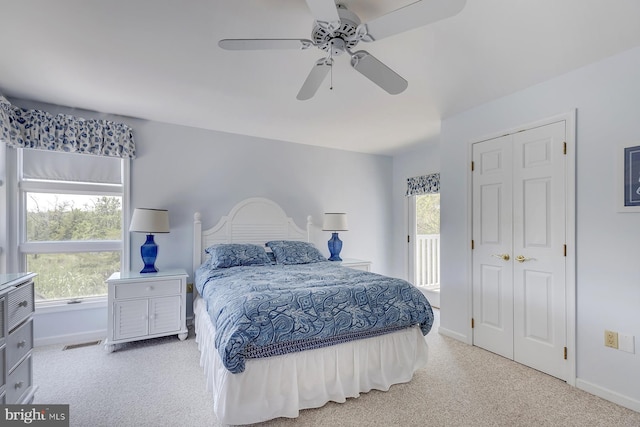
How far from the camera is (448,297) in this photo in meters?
3.51

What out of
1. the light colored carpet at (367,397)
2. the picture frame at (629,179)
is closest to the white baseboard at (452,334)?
the light colored carpet at (367,397)

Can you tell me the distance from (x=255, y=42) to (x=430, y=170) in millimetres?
3725

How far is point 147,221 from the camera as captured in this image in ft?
10.5

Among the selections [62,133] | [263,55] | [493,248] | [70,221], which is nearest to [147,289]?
[70,221]

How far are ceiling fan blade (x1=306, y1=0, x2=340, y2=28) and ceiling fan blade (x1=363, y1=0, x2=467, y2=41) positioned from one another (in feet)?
0.64

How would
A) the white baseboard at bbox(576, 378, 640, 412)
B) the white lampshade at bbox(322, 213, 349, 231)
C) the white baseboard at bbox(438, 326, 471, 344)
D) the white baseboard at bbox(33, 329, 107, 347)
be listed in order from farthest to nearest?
the white lampshade at bbox(322, 213, 349, 231)
the white baseboard at bbox(438, 326, 471, 344)
the white baseboard at bbox(33, 329, 107, 347)
the white baseboard at bbox(576, 378, 640, 412)

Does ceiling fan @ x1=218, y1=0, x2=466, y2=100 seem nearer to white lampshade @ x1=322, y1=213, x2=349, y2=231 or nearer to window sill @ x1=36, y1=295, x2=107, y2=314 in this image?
white lampshade @ x1=322, y1=213, x2=349, y2=231

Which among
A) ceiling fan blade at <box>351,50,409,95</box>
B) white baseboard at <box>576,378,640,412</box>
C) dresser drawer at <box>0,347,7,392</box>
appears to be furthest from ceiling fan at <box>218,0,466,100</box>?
white baseboard at <box>576,378,640,412</box>

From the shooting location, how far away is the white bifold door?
8.34ft

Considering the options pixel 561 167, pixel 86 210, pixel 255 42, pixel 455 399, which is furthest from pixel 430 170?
pixel 86 210

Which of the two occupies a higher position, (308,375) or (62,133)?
(62,133)

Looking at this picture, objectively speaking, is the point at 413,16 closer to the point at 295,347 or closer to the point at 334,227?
the point at 295,347

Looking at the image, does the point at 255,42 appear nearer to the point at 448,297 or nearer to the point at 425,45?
the point at 425,45

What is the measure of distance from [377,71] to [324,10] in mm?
601
